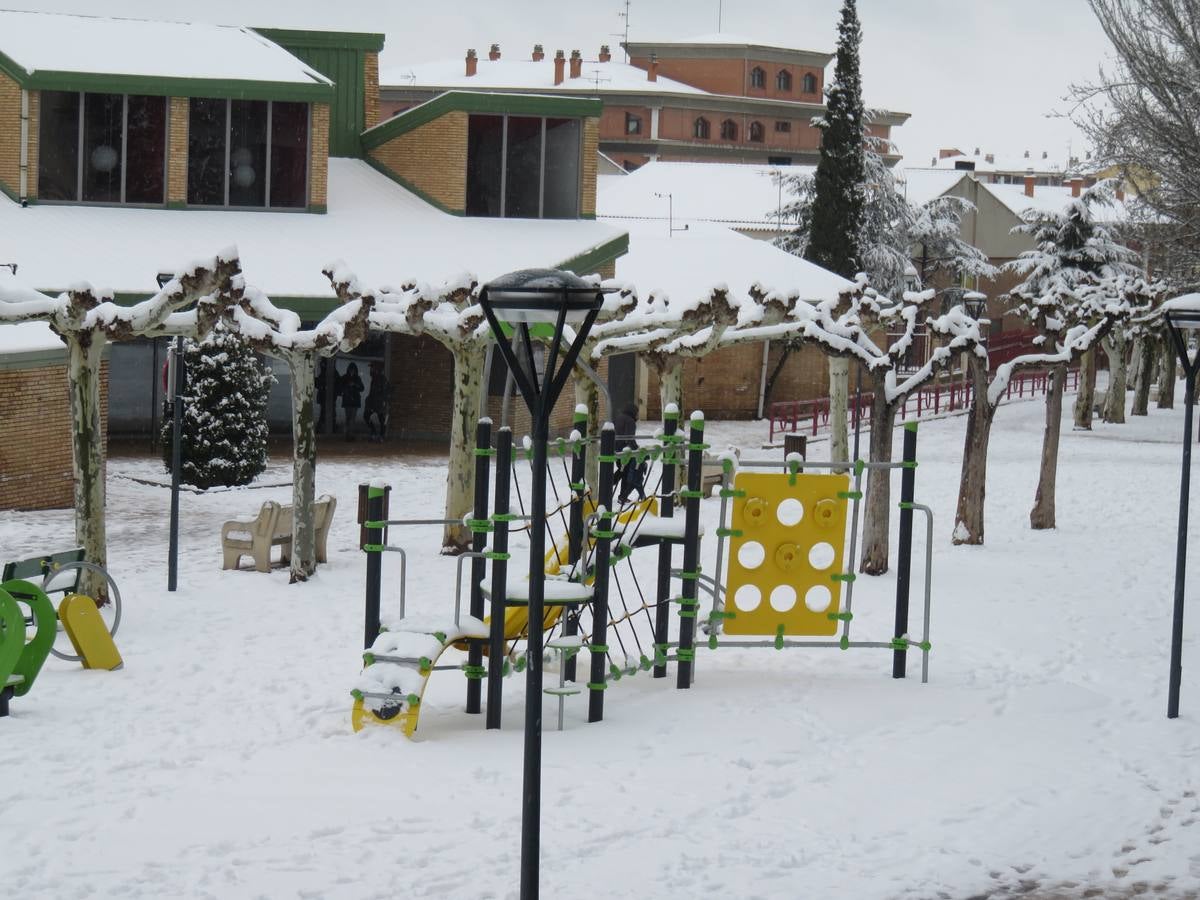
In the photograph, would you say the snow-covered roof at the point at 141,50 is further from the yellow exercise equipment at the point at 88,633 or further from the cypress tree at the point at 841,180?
the yellow exercise equipment at the point at 88,633

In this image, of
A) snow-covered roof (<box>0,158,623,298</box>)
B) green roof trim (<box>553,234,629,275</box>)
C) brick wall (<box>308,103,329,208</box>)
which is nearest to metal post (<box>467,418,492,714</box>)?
snow-covered roof (<box>0,158,623,298</box>)

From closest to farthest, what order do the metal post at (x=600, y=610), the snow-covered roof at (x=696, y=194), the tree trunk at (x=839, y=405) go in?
the metal post at (x=600, y=610), the tree trunk at (x=839, y=405), the snow-covered roof at (x=696, y=194)

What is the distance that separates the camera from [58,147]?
96.2 feet

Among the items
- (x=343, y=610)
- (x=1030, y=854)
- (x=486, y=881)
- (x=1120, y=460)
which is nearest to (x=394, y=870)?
(x=486, y=881)

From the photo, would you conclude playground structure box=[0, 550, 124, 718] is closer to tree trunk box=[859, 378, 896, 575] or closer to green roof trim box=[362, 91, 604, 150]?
tree trunk box=[859, 378, 896, 575]

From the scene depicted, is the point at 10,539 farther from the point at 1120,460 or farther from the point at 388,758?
the point at 1120,460

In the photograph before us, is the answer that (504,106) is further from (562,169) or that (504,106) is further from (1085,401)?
(1085,401)

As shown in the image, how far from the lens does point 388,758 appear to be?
1096cm

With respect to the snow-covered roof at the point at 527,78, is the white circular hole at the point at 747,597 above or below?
below

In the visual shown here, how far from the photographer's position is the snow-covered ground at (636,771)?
9055 mm

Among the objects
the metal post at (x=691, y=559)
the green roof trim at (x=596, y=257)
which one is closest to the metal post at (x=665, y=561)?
the metal post at (x=691, y=559)

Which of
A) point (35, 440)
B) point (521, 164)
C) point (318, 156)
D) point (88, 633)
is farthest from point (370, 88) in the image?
point (88, 633)

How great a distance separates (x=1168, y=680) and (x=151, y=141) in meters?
21.5

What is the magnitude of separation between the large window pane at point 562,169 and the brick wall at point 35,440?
40.3ft
